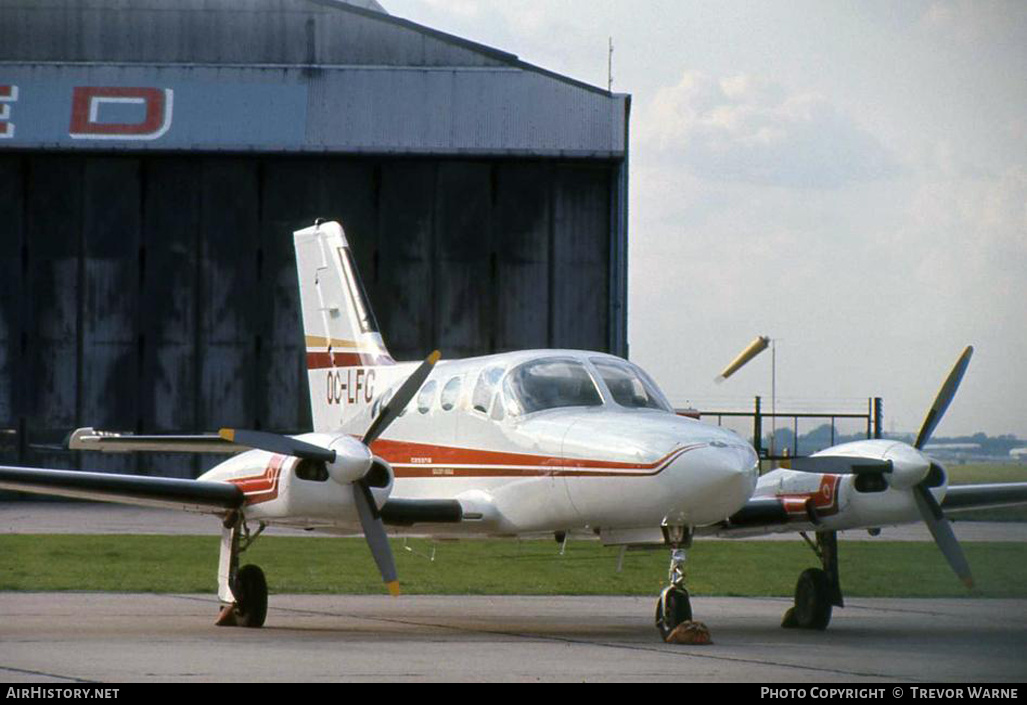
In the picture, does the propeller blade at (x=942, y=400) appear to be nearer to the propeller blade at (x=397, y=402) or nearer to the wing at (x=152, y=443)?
the propeller blade at (x=397, y=402)

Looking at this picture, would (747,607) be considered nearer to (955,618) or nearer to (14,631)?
(955,618)

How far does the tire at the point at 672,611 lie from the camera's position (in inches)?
556

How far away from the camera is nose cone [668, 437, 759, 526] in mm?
13758

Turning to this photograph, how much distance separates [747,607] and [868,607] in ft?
5.73

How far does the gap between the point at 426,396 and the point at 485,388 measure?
130cm

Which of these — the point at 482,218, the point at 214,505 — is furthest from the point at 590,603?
the point at 482,218

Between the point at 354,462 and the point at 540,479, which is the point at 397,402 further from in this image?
the point at 540,479

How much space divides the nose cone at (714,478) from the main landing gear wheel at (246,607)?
5.08 m

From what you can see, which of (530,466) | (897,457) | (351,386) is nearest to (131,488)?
(530,466)

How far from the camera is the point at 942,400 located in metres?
17.1

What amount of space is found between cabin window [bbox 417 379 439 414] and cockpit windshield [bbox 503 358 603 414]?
1.51 metres

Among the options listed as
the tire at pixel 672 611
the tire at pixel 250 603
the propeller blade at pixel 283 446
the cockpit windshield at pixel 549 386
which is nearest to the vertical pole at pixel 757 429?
the cockpit windshield at pixel 549 386
